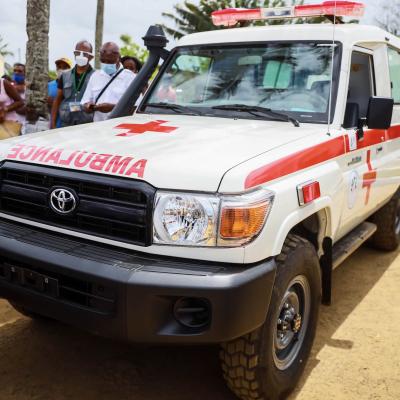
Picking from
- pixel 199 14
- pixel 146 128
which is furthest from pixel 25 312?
pixel 199 14

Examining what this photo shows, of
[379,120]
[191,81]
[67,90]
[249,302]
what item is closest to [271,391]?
[249,302]

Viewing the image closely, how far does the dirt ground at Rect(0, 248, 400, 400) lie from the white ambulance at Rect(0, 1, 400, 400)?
0.76ft

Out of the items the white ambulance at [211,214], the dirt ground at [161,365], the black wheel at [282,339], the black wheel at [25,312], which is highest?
the white ambulance at [211,214]

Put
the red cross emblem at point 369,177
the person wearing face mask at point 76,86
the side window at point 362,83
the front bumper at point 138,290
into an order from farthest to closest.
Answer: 1. the person wearing face mask at point 76,86
2. the side window at point 362,83
3. the red cross emblem at point 369,177
4. the front bumper at point 138,290

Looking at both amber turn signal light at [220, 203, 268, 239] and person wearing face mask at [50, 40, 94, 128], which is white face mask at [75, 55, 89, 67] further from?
amber turn signal light at [220, 203, 268, 239]

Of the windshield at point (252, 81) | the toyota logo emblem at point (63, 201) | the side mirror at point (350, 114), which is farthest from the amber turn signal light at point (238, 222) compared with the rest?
the side mirror at point (350, 114)

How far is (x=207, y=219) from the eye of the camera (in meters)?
2.21

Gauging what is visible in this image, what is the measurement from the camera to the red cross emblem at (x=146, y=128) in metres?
3.00

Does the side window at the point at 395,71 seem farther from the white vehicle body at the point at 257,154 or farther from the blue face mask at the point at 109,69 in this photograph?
the blue face mask at the point at 109,69

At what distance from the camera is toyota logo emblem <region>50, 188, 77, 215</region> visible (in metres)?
2.46

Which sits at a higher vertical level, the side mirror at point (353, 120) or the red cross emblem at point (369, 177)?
the side mirror at point (353, 120)

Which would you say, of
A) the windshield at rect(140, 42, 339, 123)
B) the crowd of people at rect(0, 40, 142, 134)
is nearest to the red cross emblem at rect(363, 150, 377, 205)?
the windshield at rect(140, 42, 339, 123)

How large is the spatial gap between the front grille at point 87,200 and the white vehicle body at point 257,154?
42 millimetres

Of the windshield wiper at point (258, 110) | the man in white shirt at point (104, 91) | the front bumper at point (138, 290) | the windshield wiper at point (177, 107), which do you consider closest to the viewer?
the front bumper at point (138, 290)
